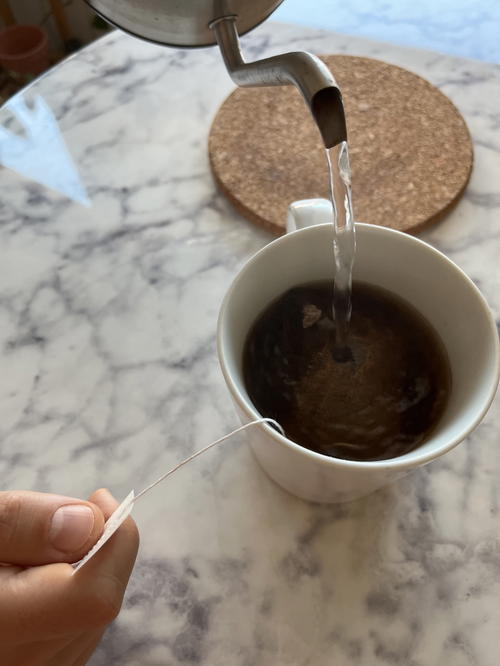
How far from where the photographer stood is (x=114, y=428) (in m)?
0.53

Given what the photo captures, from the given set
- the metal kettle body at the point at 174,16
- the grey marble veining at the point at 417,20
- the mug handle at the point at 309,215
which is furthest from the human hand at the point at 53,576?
the grey marble veining at the point at 417,20

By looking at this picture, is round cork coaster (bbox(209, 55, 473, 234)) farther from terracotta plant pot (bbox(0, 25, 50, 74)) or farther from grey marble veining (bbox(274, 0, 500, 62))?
terracotta plant pot (bbox(0, 25, 50, 74))

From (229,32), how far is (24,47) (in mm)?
1066

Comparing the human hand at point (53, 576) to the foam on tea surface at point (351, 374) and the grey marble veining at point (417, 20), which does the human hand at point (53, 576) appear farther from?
the grey marble veining at point (417, 20)

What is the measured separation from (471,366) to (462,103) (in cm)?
47

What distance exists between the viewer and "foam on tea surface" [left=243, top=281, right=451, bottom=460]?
444 millimetres

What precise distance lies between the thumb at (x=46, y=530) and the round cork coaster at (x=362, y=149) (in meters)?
0.37

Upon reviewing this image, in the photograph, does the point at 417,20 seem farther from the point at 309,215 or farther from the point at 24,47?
the point at 24,47

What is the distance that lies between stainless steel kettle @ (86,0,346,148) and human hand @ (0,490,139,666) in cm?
29

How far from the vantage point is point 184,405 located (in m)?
0.54

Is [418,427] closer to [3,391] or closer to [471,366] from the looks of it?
[471,366]

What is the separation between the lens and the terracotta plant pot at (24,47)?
4.27 feet

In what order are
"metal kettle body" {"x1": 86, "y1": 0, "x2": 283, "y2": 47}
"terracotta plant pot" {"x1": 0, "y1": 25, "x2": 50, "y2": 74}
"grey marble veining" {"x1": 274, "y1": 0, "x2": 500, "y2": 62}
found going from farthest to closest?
"terracotta plant pot" {"x1": 0, "y1": 25, "x2": 50, "y2": 74}
"grey marble veining" {"x1": 274, "y1": 0, "x2": 500, "y2": 62}
"metal kettle body" {"x1": 86, "y1": 0, "x2": 283, "y2": 47}

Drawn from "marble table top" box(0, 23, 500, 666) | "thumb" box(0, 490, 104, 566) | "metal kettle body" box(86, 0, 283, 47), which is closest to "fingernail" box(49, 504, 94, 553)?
"thumb" box(0, 490, 104, 566)
